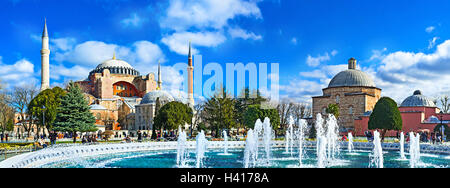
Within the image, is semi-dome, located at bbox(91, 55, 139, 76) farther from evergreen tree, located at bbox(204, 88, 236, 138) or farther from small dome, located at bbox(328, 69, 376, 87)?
small dome, located at bbox(328, 69, 376, 87)

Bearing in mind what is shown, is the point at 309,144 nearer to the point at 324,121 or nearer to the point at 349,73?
the point at 324,121

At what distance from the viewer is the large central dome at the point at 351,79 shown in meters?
33.7

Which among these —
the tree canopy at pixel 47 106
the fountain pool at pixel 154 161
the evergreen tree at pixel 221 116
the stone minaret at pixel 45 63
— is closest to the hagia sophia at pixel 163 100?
the stone minaret at pixel 45 63

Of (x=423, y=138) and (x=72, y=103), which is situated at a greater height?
(x=72, y=103)

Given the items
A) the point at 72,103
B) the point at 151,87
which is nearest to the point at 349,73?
the point at 72,103

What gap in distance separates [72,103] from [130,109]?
31.4 meters

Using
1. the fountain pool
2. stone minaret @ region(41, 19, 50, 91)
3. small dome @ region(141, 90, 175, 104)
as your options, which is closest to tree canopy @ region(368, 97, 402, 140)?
the fountain pool

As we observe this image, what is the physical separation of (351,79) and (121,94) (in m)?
40.2

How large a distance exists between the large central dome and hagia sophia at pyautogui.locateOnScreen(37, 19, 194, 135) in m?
16.4

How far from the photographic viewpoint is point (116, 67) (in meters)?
61.1

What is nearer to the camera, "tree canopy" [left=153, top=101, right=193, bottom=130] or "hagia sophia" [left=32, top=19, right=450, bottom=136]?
"tree canopy" [left=153, top=101, right=193, bottom=130]

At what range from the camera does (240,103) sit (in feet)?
123

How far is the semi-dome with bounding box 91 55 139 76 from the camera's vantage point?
60.7m
